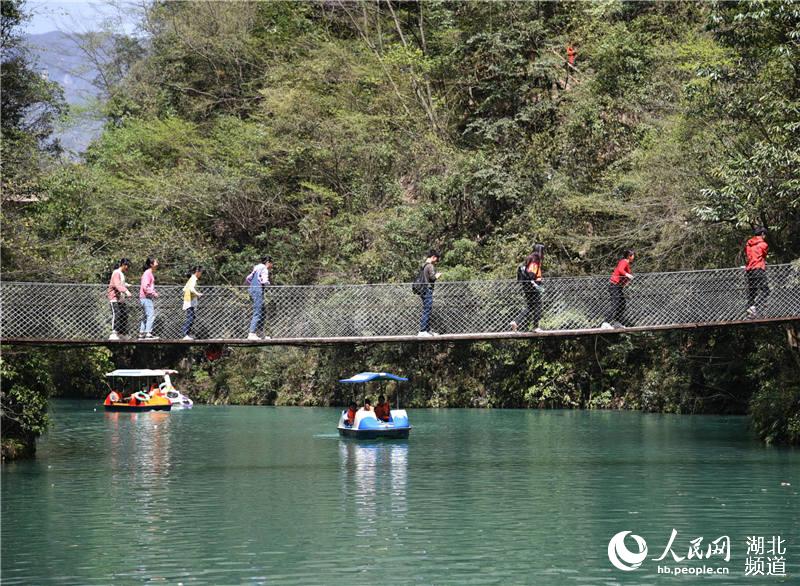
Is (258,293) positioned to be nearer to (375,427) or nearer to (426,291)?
(426,291)

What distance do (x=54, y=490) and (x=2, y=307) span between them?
3094 millimetres

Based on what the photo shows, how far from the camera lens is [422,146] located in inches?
1409

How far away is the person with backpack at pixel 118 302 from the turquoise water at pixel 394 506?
2.35 m

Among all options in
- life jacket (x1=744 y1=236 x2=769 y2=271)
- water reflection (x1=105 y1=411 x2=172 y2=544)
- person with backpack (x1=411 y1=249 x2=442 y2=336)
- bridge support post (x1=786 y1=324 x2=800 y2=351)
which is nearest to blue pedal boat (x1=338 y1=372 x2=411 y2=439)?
water reflection (x1=105 y1=411 x2=172 y2=544)

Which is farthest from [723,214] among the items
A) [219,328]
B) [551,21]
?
[551,21]

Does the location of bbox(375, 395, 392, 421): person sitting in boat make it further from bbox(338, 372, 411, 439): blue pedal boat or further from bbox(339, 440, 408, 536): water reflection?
bbox(339, 440, 408, 536): water reflection

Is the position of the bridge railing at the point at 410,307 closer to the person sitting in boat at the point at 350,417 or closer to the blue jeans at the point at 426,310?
the blue jeans at the point at 426,310

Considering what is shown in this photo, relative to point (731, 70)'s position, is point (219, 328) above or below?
below

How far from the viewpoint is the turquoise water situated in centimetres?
1162

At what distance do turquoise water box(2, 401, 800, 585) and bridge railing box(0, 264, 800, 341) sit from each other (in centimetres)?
233

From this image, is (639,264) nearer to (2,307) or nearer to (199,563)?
(2,307)

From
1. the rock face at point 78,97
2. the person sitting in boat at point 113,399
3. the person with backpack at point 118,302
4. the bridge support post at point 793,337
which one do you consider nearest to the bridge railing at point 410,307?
the person with backpack at point 118,302

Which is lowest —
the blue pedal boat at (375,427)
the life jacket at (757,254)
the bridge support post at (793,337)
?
the blue pedal boat at (375,427)

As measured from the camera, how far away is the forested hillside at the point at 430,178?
24344 mm
